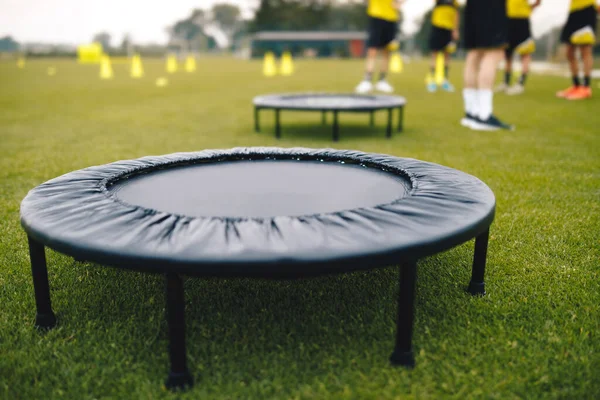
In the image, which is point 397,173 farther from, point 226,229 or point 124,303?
point 124,303

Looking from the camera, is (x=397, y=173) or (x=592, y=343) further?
(x=397, y=173)

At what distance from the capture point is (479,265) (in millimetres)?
1377

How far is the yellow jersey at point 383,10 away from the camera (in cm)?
643

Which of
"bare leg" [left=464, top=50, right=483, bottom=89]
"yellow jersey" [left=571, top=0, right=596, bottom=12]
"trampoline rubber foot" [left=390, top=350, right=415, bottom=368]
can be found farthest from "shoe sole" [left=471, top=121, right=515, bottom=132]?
"trampoline rubber foot" [left=390, top=350, right=415, bottom=368]

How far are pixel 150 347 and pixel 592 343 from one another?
1.07 metres

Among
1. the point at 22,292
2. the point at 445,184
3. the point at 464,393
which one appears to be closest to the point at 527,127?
the point at 445,184

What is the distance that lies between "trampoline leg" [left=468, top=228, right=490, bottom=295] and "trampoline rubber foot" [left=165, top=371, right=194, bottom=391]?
2.76 ft

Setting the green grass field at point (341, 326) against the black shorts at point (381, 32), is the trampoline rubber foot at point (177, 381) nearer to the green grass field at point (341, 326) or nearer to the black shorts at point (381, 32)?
the green grass field at point (341, 326)

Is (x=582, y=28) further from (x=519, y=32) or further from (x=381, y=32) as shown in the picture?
(x=381, y=32)

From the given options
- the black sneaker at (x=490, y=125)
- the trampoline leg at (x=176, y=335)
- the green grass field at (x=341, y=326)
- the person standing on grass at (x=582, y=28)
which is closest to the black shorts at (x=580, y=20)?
the person standing on grass at (x=582, y=28)

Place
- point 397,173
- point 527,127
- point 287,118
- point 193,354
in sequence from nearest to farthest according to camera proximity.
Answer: point 193,354, point 397,173, point 527,127, point 287,118

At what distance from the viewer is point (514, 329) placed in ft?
4.03

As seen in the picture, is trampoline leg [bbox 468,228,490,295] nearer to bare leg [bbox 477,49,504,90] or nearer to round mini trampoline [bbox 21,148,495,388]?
round mini trampoline [bbox 21,148,495,388]

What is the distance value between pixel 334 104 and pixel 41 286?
111 inches
